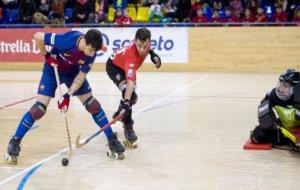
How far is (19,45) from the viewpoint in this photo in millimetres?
16766

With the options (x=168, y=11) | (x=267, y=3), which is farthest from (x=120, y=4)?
(x=267, y=3)

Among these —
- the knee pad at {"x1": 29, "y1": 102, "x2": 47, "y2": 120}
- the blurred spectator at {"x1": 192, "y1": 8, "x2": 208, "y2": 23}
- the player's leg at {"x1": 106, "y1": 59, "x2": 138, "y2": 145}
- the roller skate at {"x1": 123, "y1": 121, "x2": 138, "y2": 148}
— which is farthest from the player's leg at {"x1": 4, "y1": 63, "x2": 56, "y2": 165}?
the blurred spectator at {"x1": 192, "y1": 8, "x2": 208, "y2": 23}

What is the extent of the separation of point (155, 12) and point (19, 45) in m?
4.46

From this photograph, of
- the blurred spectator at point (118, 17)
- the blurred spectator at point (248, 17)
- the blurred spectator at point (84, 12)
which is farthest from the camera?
the blurred spectator at point (84, 12)

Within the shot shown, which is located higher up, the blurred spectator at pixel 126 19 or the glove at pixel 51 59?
the glove at pixel 51 59

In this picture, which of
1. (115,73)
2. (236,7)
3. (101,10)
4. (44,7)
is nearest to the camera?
(115,73)

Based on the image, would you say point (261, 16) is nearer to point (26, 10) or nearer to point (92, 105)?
point (26, 10)

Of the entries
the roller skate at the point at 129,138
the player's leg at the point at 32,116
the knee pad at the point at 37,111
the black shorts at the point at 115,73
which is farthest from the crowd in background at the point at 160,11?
the knee pad at the point at 37,111

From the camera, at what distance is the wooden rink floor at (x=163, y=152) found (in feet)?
17.0

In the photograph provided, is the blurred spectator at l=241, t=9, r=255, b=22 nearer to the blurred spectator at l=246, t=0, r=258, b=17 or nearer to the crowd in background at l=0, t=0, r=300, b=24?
the crowd in background at l=0, t=0, r=300, b=24

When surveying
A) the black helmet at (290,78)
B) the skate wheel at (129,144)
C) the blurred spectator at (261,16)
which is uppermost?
the black helmet at (290,78)

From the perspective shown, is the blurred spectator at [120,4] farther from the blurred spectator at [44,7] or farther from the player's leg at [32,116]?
the player's leg at [32,116]

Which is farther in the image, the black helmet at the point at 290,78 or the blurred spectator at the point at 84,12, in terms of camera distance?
the blurred spectator at the point at 84,12

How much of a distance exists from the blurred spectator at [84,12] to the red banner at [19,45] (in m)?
1.30
